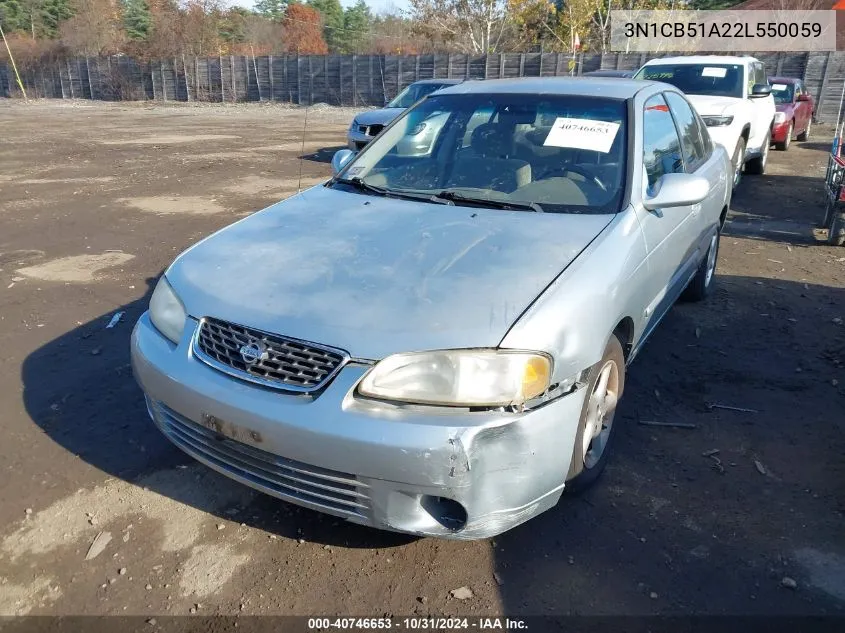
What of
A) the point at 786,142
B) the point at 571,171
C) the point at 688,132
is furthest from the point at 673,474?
the point at 786,142

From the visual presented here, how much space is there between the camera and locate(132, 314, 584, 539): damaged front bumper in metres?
2.07

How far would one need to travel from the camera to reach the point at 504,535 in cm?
265

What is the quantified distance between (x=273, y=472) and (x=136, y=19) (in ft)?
252

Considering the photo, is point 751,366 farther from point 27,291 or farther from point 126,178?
point 126,178

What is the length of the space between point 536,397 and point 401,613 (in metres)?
0.90

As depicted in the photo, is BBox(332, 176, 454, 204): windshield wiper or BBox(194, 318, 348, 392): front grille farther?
Answer: BBox(332, 176, 454, 204): windshield wiper

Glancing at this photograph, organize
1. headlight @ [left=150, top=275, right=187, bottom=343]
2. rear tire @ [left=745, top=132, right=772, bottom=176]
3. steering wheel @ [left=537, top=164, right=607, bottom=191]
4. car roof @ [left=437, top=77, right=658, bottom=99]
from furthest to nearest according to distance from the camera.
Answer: rear tire @ [left=745, top=132, right=772, bottom=176] < car roof @ [left=437, top=77, right=658, bottom=99] < steering wheel @ [left=537, top=164, right=607, bottom=191] < headlight @ [left=150, top=275, right=187, bottom=343]

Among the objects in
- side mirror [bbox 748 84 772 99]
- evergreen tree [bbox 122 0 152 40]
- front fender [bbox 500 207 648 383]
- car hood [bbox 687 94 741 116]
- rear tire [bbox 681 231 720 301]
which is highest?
evergreen tree [bbox 122 0 152 40]

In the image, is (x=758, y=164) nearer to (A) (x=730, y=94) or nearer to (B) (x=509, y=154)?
(A) (x=730, y=94)

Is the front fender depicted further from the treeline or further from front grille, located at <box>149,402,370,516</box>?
the treeline

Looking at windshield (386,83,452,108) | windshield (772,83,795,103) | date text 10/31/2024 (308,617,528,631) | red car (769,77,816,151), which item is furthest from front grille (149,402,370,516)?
windshield (772,83,795,103)

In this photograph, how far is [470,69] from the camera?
97.4ft

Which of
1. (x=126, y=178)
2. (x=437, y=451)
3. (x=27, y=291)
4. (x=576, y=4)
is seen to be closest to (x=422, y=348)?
(x=437, y=451)

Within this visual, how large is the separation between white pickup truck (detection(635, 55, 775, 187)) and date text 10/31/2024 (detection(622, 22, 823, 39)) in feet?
80.2
